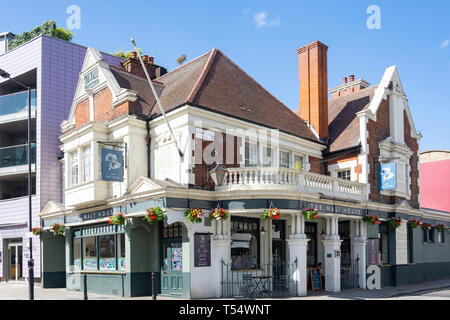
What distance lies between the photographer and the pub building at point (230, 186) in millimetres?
17547

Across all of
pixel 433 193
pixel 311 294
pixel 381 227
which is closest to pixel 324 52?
pixel 381 227

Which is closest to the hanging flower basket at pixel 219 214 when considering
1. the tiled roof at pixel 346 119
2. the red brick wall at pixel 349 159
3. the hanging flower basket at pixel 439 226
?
the red brick wall at pixel 349 159

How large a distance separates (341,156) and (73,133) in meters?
11.8

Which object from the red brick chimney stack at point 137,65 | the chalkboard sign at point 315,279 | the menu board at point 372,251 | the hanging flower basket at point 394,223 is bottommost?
the chalkboard sign at point 315,279

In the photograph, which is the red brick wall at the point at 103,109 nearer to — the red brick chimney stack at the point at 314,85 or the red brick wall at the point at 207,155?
the red brick wall at the point at 207,155

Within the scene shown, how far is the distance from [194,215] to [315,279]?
6.29 metres

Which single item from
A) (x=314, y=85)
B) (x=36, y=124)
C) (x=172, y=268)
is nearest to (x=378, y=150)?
(x=314, y=85)

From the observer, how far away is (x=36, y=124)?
25734 millimetres

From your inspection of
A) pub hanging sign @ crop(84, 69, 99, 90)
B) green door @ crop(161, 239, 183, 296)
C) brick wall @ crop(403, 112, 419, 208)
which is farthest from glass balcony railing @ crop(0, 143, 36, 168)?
brick wall @ crop(403, 112, 419, 208)

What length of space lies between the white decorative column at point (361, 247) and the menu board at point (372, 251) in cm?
33

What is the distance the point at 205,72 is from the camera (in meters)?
20.5

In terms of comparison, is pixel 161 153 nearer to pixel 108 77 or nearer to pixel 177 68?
pixel 108 77

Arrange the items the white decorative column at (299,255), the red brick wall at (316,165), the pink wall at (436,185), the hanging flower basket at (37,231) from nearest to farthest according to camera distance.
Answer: the white decorative column at (299,255) → the red brick wall at (316,165) → the hanging flower basket at (37,231) → the pink wall at (436,185)

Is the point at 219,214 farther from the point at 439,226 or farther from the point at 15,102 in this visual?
the point at 15,102
